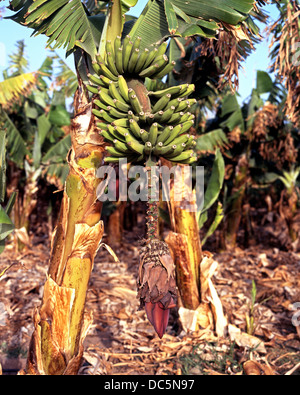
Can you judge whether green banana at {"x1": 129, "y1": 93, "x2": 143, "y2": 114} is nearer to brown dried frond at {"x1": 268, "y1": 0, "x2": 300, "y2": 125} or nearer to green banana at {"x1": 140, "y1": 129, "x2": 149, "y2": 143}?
green banana at {"x1": 140, "y1": 129, "x2": 149, "y2": 143}

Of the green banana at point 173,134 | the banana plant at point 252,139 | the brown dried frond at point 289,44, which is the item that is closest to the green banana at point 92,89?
the green banana at point 173,134

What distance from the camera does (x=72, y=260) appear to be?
2189 millimetres

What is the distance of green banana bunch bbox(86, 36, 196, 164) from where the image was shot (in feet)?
6.31

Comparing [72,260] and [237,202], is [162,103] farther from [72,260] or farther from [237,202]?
[237,202]

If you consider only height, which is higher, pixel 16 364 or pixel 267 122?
pixel 267 122

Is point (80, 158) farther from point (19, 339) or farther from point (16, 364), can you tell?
point (19, 339)

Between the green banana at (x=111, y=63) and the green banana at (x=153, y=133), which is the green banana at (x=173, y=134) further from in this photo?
the green banana at (x=111, y=63)

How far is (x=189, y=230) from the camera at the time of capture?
372cm

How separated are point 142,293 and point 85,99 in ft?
4.26

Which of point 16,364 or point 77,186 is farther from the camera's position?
point 16,364

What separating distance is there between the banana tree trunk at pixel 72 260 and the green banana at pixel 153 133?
466mm

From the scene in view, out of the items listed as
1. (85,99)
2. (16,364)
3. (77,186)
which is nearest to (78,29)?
(85,99)

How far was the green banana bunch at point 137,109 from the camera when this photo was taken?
1922mm

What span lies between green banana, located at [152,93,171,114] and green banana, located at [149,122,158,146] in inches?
8.0
